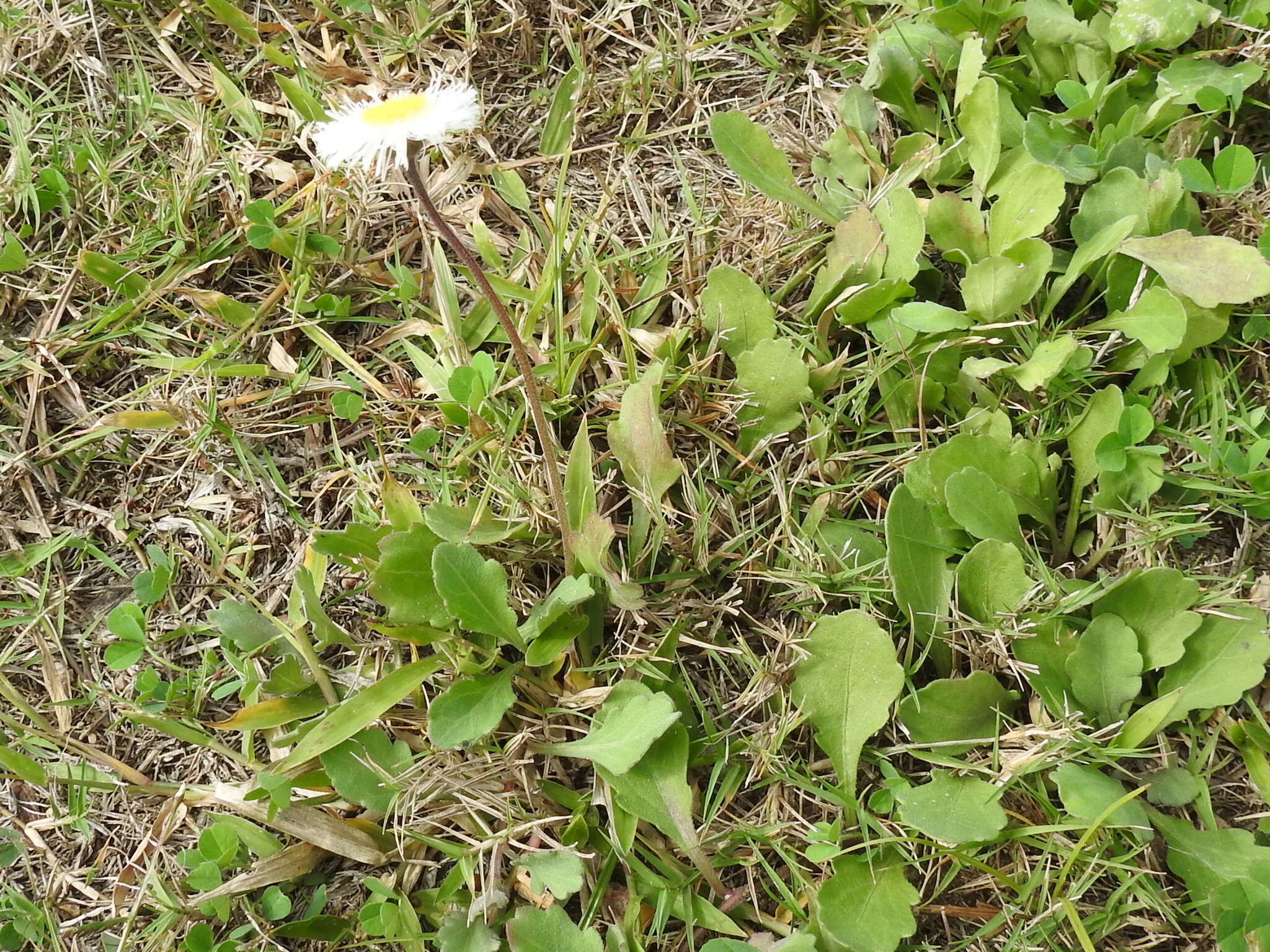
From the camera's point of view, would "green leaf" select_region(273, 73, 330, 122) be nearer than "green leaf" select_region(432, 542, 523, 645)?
No

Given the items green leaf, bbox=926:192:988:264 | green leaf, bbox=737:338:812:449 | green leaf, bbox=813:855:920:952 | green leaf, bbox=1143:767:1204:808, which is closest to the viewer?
green leaf, bbox=813:855:920:952

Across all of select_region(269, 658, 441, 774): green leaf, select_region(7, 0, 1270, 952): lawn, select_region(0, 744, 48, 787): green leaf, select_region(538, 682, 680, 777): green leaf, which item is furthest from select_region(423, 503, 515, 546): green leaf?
select_region(0, 744, 48, 787): green leaf

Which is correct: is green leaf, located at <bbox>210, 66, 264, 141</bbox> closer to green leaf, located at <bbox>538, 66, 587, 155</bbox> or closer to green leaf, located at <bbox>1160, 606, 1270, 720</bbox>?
green leaf, located at <bbox>538, 66, 587, 155</bbox>

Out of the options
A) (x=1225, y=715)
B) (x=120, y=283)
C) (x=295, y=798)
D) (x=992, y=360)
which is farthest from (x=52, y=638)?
(x=1225, y=715)

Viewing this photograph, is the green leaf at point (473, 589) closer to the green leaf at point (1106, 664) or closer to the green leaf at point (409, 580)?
the green leaf at point (409, 580)

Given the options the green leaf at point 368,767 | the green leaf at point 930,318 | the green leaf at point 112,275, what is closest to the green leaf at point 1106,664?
the green leaf at point 930,318

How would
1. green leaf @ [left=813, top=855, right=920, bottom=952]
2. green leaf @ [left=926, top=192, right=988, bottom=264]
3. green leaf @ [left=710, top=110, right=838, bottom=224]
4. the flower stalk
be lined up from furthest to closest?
green leaf @ [left=710, top=110, right=838, bottom=224] < green leaf @ [left=926, top=192, right=988, bottom=264] < green leaf @ [left=813, top=855, right=920, bottom=952] < the flower stalk
